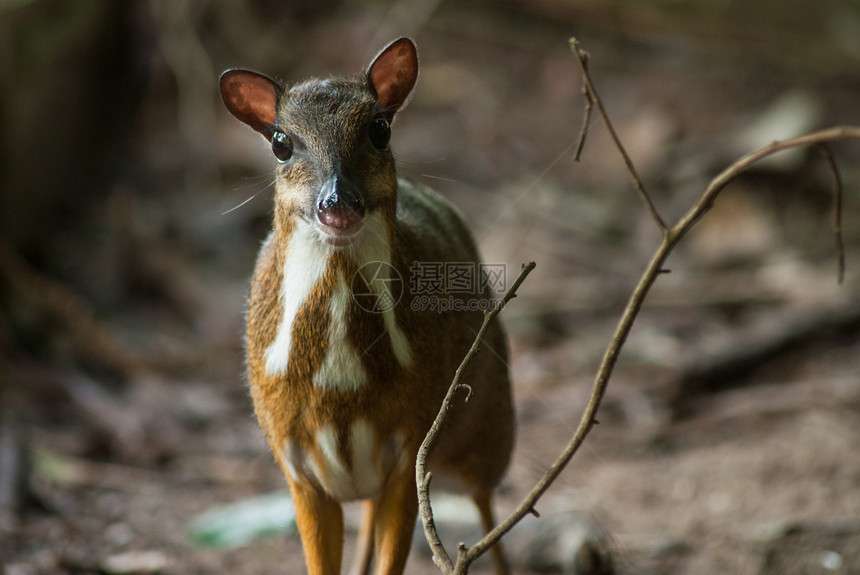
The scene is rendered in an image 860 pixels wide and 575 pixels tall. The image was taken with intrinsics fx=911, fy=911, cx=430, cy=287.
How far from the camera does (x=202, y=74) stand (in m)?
11.1

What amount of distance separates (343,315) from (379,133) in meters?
0.72

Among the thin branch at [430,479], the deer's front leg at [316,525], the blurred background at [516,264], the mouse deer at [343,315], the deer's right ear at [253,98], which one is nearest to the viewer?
the thin branch at [430,479]

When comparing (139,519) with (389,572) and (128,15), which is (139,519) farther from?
(128,15)

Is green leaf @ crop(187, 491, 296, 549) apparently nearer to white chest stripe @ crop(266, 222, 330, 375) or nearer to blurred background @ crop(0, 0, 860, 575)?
blurred background @ crop(0, 0, 860, 575)

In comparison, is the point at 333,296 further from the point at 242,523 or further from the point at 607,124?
the point at 242,523

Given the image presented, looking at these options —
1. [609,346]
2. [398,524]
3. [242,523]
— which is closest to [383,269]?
[609,346]

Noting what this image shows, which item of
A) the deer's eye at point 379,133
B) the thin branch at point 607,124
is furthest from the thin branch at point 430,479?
the deer's eye at point 379,133

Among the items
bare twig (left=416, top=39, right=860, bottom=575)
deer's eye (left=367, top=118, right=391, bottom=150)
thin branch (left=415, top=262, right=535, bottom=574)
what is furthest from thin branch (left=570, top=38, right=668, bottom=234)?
deer's eye (left=367, top=118, right=391, bottom=150)

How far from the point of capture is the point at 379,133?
11.6 ft

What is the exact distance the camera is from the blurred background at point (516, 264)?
5652mm

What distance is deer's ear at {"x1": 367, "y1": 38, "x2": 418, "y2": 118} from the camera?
12.0ft

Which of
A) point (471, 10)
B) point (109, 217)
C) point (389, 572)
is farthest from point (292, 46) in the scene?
point (389, 572)

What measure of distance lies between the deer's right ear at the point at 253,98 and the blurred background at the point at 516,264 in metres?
0.32

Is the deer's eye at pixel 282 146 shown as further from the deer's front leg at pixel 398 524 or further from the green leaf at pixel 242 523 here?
the green leaf at pixel 242 523
